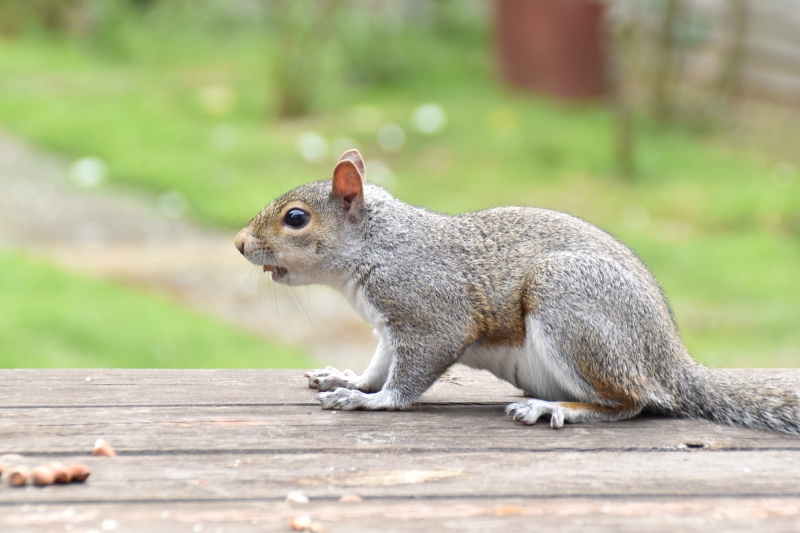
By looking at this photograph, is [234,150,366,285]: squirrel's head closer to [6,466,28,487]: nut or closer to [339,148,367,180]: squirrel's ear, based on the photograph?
[339,148,367,180]: squirrel's ear

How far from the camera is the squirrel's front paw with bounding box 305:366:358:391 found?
9.19ft

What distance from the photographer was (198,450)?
224 centimetres

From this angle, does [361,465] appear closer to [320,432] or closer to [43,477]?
[320,432]

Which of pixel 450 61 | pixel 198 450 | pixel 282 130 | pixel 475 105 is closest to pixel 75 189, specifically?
pixel 282 130

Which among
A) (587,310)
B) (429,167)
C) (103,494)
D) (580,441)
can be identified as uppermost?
(429,167)

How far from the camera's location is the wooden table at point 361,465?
6.31 ft

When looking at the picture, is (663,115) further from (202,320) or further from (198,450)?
(198,450)

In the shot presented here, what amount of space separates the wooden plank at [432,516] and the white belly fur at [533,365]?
0.56m

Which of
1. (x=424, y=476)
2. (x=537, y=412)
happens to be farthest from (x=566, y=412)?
(x=424, y=476)

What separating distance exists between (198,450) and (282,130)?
7.83 m

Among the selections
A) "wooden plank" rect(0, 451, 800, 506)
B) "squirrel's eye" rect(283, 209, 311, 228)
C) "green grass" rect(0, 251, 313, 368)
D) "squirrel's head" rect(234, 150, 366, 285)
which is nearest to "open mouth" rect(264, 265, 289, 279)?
"squirrel's head" rect(234, 150, 366, 285)

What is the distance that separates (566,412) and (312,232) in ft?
2.69

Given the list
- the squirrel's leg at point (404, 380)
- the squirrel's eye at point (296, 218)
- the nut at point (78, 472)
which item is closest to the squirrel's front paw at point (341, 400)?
the squirrel's leg at point (404, 380)

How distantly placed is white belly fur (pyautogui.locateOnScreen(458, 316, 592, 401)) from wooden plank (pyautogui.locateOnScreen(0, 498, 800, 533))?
1.85 feet
